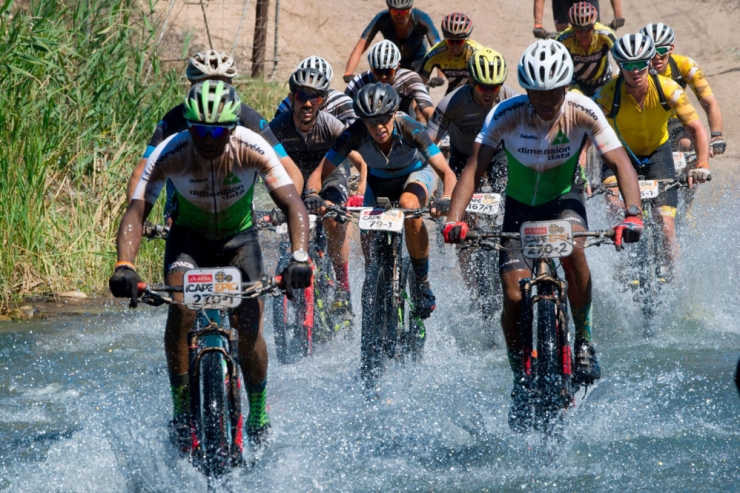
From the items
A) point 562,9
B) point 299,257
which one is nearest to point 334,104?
point 299,257

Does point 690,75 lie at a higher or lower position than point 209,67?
higher

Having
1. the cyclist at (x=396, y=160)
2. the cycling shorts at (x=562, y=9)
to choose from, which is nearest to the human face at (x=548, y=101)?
the cyclist at (x=396, y=160)

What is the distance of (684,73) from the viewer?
33.2ft

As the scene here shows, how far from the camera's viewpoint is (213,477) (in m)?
5.30

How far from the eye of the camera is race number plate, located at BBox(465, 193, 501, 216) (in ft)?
25.2

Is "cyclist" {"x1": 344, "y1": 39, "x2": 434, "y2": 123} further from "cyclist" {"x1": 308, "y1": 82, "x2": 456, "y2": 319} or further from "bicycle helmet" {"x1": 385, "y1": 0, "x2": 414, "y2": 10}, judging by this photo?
"cyclist" {"x1": 308, "y1": 82, "x2": 456, "y2": 319}

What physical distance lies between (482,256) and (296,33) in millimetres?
12460

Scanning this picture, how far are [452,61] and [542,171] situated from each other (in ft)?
16.5

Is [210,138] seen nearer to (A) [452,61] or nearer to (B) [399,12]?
(A) [452,61]

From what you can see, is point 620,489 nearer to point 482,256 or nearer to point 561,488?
point 561,488

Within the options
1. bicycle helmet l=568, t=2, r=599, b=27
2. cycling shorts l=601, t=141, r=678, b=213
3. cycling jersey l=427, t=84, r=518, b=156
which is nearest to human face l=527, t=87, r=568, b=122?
cycling jersey l=427, t=84, r=518, b=156

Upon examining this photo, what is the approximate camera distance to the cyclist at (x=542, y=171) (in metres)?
6.11

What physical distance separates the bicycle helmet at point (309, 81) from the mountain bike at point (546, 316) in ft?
8.90

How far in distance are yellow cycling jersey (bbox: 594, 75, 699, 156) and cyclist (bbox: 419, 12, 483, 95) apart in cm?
221
